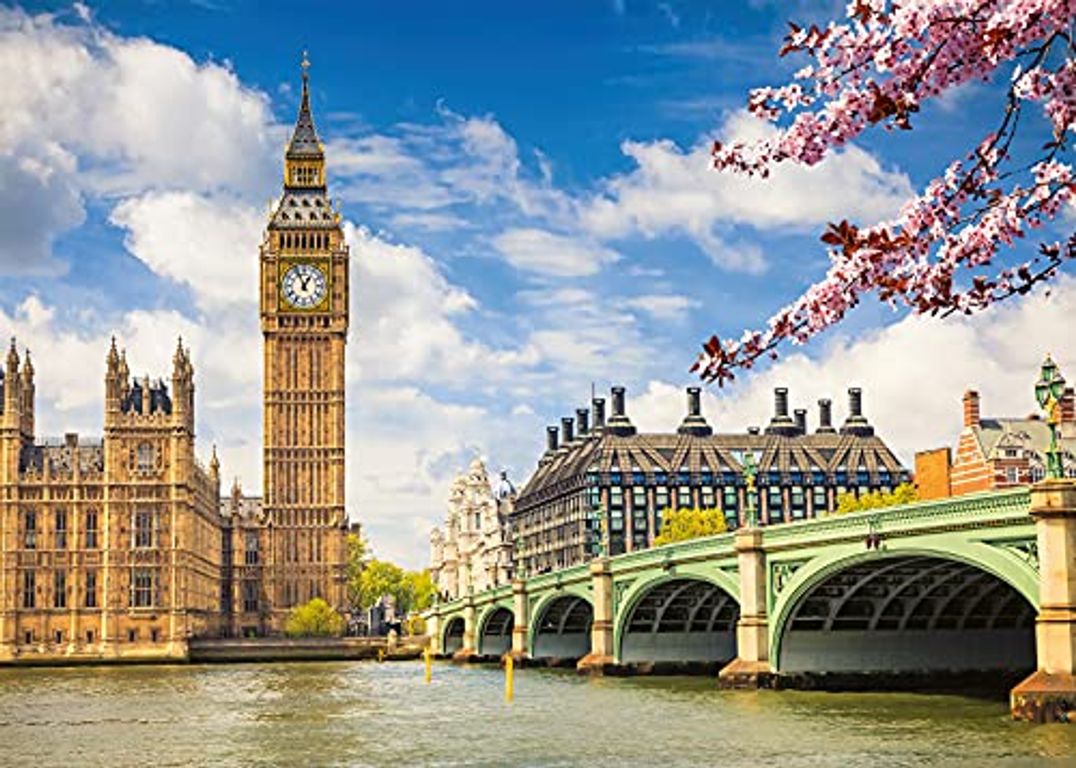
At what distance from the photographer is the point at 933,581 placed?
55188 mm

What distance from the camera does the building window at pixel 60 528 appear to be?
134m

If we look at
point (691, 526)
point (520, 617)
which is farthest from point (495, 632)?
point (691, 526)

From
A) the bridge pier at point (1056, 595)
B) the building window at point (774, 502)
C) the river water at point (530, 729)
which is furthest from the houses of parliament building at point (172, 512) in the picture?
the bridge pier at point (1056, 595)

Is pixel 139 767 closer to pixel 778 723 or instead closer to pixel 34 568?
pixel 778 723

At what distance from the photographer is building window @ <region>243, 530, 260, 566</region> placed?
6166 inches

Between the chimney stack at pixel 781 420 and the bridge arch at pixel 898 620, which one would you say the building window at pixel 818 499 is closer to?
the chimney stack at pixel 781 420

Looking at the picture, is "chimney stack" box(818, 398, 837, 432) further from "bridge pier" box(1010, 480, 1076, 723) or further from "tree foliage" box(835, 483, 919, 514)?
A: "bridge pier" box(1010, 480, 1076, 723)

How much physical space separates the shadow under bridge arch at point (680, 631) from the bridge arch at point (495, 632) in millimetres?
32237

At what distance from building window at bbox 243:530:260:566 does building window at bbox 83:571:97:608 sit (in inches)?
960

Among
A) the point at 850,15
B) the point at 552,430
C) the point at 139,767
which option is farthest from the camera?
the point at 552,430

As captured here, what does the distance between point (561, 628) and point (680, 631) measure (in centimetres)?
1813

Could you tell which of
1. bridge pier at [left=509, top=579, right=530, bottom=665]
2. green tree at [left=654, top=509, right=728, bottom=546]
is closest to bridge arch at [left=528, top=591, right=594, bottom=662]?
bridge pier at [left=509, top=579, right=530, bottom=665]

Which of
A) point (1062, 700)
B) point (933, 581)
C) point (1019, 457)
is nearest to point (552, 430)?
point (1019, 457)

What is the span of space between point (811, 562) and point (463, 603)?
64651 millimetres
